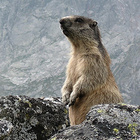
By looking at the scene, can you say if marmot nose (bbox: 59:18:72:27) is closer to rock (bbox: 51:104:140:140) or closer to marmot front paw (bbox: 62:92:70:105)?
marmot front paw (bbox: 62:92:70:105)


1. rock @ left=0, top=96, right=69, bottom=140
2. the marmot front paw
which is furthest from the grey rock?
the marmot front paw

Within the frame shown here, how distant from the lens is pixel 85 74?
336 inches

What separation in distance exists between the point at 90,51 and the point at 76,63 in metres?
0.63

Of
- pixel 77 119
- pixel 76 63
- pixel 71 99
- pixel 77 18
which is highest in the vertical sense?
pixel 77 18

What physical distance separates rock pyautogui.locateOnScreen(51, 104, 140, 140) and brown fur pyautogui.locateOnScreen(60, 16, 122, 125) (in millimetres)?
3250

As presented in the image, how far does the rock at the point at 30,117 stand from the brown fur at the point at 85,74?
0.63 m

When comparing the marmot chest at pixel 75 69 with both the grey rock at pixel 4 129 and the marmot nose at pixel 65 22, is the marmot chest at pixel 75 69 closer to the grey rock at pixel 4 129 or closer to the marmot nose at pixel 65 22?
the marmot nose at pixel 65 22

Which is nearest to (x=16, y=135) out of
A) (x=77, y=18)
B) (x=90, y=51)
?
(x=90, y=51)

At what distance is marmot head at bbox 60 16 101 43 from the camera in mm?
9828

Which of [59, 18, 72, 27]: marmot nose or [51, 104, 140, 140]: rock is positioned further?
[59, 18, 72, 27]: marmot nose

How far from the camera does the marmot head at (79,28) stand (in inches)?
387

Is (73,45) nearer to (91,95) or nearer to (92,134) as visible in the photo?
(91,95)

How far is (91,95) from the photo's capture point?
27.2 ft

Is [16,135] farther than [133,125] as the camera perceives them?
Yes
